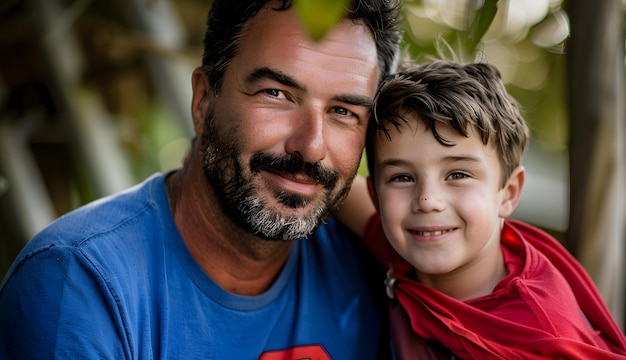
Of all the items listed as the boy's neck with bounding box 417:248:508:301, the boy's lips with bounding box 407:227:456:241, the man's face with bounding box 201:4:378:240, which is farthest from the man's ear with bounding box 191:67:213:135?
the boy's neck with bounding box 417:248:508:301

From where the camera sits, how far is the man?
1.59 m

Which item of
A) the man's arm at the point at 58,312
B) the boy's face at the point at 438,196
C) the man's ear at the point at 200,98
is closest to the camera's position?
the man's arm at the point at 58,312

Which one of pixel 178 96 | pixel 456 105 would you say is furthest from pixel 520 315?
pixel 178 96

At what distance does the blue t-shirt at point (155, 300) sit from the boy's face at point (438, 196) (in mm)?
295

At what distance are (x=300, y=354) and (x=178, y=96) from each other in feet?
4.45

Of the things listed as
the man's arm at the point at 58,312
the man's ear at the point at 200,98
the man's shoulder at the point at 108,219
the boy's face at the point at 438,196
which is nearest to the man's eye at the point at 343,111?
the boy's face at the point at 438,196

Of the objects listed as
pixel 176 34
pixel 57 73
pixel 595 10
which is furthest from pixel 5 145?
pixel 595 10

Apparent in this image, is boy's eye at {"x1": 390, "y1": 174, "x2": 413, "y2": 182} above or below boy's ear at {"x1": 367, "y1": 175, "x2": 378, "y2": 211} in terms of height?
above

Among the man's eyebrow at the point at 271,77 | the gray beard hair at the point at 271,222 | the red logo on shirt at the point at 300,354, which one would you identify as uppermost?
the man's eyebrow at the point at 271,77

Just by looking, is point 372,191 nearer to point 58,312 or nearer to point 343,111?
point 343,111

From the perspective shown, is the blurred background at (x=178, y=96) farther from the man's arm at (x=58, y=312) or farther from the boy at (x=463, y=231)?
the man's arm at (x=58, y=312)

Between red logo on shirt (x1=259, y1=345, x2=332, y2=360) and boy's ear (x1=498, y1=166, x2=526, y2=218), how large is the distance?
Result: 54 cm

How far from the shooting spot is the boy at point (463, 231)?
5.34ft

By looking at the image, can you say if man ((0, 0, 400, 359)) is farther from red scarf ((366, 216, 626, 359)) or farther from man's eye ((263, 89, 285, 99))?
red scarf ((366, 216, 626, 359))
